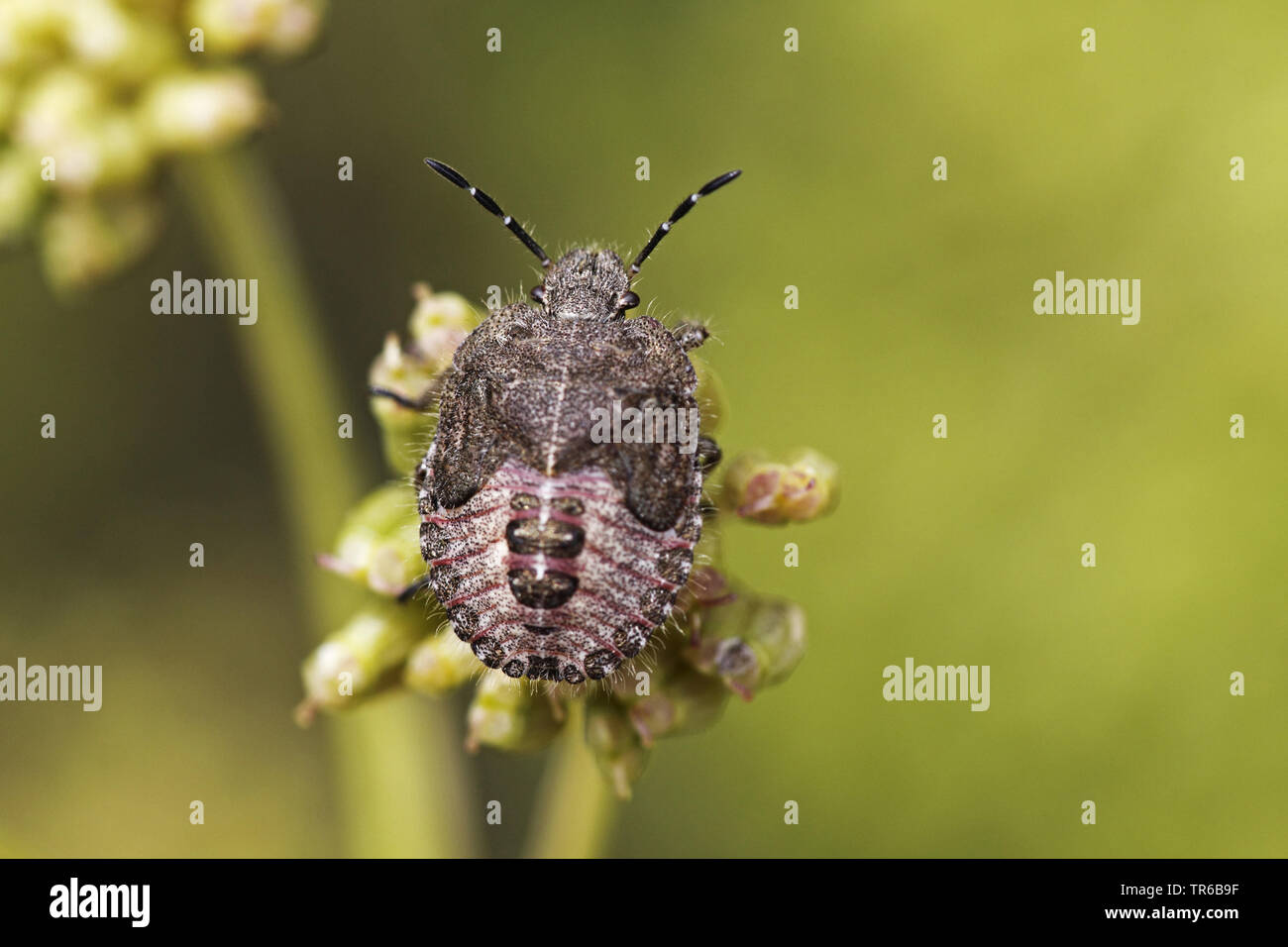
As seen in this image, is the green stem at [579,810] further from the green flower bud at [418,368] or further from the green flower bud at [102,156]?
the green flower bud at [102,156]

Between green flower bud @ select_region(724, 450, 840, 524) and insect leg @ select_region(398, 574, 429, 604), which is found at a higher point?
green flower bud @ select_region(724, 450, 840, 524)

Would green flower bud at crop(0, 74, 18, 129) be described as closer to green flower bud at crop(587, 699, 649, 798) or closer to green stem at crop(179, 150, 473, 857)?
green stem at crop(179, 150, 473, 857)

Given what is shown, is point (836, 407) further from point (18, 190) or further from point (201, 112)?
point (18, 190)

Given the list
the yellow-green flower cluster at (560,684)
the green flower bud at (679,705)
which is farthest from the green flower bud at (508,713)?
the green flower bud at (679,705)

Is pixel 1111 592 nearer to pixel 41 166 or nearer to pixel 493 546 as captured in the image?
pixel 493 546

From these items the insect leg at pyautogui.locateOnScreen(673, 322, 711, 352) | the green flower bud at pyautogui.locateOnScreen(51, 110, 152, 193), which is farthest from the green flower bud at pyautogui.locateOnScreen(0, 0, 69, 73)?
the insect leg at pyautogui.locateOnScreen(673, 322, 711, 352)
